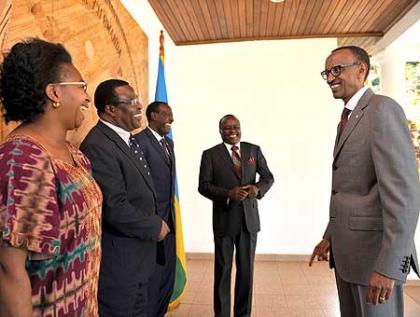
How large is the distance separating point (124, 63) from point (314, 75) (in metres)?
3.04

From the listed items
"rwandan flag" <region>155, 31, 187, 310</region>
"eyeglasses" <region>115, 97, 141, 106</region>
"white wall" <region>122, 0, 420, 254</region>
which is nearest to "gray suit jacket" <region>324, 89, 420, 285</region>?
"eyeglasses" <region>115, 97, 141, 106</region>

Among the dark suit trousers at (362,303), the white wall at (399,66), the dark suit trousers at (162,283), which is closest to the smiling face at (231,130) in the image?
the dark suit trousers at (162,283)

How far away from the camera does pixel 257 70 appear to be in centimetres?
507

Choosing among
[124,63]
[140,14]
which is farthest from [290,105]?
[124,63]

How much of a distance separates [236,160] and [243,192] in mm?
369

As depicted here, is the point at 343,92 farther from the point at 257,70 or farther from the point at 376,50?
the point at 376,50

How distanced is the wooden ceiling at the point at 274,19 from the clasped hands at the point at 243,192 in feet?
6.95

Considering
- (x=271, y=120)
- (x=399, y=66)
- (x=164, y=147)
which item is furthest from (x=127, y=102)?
(x=399, y=66)

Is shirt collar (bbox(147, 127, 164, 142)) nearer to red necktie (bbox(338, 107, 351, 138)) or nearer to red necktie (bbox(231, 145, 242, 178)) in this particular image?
red necktie (bbox(231, 145, 242, 178))

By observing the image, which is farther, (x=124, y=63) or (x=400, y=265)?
(x=124, y=63)

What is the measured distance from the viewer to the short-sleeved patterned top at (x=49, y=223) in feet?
2.91

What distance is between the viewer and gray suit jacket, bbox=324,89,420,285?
4.42ft

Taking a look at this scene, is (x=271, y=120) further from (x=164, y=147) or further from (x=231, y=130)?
(x=164, y=147)

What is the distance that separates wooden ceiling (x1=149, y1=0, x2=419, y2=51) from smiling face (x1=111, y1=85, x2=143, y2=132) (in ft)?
7.42
